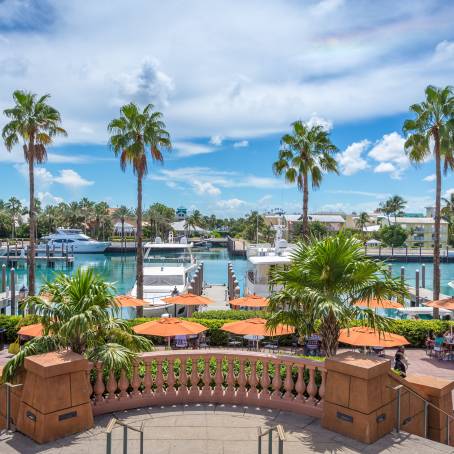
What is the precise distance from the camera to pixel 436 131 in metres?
23.3

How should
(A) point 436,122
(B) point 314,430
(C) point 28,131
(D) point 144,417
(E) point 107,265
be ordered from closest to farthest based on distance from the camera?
(B) point 314,430 → (D) point 144,417 → (A) point 436,122 → (C) point 28,131 → (E) point 107,265

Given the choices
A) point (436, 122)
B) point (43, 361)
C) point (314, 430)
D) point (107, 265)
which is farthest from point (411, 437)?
point (107, 265)

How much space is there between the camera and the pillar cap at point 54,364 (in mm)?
6988

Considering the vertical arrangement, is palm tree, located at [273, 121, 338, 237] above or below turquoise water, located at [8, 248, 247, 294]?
above

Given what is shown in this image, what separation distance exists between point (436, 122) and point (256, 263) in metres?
13.7

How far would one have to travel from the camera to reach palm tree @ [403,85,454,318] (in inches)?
901

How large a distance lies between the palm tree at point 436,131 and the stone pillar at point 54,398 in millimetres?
20582

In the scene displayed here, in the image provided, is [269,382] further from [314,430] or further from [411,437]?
[411,437]

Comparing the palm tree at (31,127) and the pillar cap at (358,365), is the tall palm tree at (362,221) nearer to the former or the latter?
the palm tree at (31,127)

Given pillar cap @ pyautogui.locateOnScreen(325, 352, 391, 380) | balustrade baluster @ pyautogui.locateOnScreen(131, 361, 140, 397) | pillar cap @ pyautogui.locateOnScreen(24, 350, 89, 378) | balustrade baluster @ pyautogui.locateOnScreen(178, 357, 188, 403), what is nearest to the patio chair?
balustrade baluster @ pyautogui.locateOnScreen(178, 357, 188, 403)

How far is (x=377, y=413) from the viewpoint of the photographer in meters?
7.37

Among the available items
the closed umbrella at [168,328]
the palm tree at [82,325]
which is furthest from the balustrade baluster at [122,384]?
the closed umbrella at [168,328]

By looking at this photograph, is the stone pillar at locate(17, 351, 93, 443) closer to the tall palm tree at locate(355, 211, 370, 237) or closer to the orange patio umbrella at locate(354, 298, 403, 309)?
the orange patio umbrella at locate(354, 298, 403, 309)

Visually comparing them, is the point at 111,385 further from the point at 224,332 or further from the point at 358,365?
the point at 224,332
